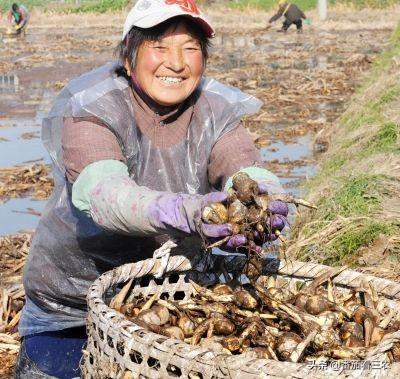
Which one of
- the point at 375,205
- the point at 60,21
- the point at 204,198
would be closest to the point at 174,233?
the point at 204,198

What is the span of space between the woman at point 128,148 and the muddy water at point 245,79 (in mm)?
3314

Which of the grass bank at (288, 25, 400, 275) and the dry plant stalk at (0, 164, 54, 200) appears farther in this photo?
the dry plant stalk at (0, 164, 54, 200)

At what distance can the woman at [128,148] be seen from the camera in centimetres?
336

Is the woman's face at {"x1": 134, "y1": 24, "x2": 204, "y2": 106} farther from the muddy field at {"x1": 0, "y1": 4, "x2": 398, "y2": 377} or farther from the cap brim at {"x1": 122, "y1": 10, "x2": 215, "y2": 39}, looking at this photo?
the muddy field at {"x1": 0, "y1": 4, "x2": 398, "y2": 377}

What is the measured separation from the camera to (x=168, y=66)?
3.43 metres

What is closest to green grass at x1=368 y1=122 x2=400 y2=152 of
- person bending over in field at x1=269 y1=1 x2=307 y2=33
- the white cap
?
the white cap

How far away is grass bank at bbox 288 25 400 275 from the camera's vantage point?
4.99 metres

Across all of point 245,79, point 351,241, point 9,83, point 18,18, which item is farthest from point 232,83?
point 18,18

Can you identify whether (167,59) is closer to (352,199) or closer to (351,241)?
(351,241)

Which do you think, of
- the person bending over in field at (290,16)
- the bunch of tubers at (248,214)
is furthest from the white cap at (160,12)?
the person bending over in field at (290,16)

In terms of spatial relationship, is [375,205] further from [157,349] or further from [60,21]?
[60,21]

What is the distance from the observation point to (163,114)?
359 cm

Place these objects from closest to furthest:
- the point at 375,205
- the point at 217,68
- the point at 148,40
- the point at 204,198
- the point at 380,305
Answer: the point at 204,198 → the point at 380,305 → the point at 148,40 → the point at 375,205 → the point at 217,68

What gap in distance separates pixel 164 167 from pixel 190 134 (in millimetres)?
192
